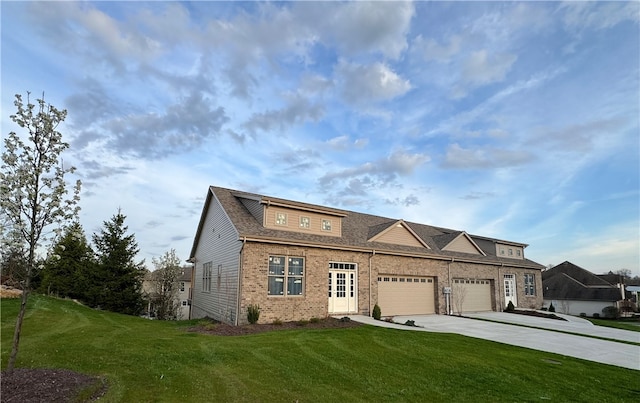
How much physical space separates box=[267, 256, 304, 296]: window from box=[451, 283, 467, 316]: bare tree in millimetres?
11839

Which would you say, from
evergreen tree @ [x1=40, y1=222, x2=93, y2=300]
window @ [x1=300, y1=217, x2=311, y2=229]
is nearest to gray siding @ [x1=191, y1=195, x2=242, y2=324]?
window @ [x1=300, y1=217, x2=311, y2=229]

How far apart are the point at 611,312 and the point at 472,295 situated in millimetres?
31855

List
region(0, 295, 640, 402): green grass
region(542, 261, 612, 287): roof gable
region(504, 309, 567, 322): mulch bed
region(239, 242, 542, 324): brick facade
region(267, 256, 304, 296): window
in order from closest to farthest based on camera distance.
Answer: region(0, 295, 640, 402): green grass → region(239, 242, 542, 324): brick facade → region(267, 256, 304, 296): window → region(504, 309, 567, 322): mulch bed → region(542, 261, 612, 287): roof gable

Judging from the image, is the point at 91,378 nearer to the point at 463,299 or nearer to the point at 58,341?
the point at 58,341

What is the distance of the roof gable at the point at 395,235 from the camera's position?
826 inches

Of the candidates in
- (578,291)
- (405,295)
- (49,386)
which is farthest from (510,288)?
(49,386)

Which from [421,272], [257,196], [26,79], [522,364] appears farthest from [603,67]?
[26,79]

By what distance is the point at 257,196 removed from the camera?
17.5 meters

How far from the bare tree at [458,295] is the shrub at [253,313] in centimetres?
1401

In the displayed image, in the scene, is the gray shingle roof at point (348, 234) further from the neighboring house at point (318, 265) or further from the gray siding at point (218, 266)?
the gray siding at point (218, 266)

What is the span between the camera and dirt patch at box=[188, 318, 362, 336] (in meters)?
13.3

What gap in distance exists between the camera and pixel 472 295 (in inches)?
990

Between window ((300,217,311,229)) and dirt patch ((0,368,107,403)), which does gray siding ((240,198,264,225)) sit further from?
dirt patch ((0,368,107,403))

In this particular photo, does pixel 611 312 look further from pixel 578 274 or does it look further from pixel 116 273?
pixel 116 273
